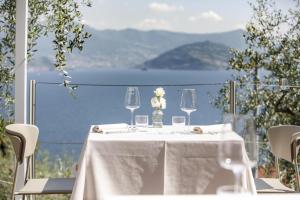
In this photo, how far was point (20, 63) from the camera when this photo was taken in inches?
167

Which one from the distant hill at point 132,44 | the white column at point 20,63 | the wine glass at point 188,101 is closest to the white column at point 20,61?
the white column at point 20,63

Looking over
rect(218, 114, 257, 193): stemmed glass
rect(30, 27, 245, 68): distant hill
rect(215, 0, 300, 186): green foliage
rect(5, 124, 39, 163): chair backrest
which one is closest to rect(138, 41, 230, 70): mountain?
rect(30, 27, 245, 68): distant hill

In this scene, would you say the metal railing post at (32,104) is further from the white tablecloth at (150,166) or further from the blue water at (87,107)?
the blue water at (87,107)

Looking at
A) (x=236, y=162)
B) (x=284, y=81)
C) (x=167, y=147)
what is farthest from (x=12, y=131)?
(x=284, y=81)

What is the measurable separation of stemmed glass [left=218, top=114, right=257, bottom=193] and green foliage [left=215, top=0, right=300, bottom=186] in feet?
17.0

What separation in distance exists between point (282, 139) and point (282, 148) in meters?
0.07

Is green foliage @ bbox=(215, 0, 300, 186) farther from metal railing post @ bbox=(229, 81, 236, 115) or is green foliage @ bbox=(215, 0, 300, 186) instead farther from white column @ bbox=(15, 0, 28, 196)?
white column @ bbox=(15, 0, 28, 196)

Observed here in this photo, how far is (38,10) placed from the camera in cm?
525

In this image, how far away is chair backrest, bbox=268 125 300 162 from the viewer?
3.46 meters

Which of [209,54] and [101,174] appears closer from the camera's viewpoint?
[101,174]

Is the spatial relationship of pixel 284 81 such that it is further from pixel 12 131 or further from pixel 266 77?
pixel 12 131

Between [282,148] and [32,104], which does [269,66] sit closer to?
[282,148]

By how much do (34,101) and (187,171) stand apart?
1.87m

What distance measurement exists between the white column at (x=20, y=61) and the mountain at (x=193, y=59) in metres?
8.43
